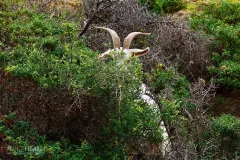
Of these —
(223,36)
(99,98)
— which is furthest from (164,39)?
(99,98)

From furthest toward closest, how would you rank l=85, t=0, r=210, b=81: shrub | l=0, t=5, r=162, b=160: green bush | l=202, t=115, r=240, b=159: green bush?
l=85, t=0, r=210, b=81: shrub, l=202, t=115, r=240, b=159: green bush, l=0, t=5, r=162, b=160: green bush

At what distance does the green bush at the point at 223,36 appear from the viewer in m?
9.10

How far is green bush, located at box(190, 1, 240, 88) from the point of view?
910 centimetres

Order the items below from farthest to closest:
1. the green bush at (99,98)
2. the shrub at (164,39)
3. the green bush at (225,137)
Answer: the shrub at (164,39), the green bush at (225,137), the green bush at (99,98)

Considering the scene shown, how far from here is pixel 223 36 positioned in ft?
32.2

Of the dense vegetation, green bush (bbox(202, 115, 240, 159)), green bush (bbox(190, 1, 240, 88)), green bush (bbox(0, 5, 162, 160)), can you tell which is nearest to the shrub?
green bush (bbox(190, 1, 240, 88))

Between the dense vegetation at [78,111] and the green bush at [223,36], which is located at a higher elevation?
the dense vegetation at [78,111]

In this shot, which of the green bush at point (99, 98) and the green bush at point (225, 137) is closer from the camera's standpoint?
the green bush at point (99, 98)

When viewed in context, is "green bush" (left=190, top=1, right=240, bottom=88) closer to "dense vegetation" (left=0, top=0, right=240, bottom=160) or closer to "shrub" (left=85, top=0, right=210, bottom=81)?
"shrub" (left=85, top=0, right=210, bottom=81)

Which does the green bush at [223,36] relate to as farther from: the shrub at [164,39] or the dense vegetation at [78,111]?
the dense vegetation at [78,111]

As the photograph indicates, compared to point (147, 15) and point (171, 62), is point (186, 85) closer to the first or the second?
point (171, 62)

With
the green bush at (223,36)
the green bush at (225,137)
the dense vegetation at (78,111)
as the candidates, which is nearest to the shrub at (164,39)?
the green bush at (223,36)

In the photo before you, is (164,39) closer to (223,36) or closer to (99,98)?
(223,36)

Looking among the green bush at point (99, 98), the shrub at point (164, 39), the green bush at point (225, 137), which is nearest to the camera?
the green bush at point (99, 98)
